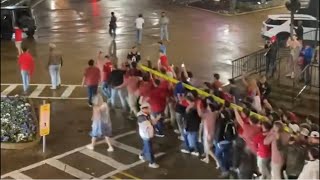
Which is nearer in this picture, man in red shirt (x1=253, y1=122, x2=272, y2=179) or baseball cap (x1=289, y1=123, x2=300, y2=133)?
baseball cap (x1=289, y1=123, x2=300, y2=133)

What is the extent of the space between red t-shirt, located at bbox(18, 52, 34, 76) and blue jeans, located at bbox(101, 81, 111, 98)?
1.27 m

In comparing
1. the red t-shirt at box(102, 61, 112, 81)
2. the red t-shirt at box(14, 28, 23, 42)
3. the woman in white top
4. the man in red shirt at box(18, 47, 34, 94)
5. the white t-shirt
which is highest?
the red t-shirt at box(14, 28, 23, 42)

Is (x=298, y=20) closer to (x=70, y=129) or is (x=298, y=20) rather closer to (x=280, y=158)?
(x=280, y=158)

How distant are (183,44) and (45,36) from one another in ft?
2.19

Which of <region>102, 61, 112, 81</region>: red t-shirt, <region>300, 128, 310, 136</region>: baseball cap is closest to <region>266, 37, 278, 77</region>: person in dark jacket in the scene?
<region>300, 128, 310, 136</region>: baseball cap

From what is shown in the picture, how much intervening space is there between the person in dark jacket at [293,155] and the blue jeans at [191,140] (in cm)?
86

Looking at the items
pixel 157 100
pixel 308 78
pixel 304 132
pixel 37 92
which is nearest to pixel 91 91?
pixel 157 100

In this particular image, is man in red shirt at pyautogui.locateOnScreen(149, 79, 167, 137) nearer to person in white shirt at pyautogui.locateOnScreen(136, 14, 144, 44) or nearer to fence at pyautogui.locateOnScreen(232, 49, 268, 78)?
fence at pyautogui.locateOnScreen(232, 49, 268, 78)

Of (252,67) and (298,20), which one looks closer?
(298,20)

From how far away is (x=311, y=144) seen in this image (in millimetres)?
2564

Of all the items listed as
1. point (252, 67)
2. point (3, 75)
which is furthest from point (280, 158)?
point (3, 75)

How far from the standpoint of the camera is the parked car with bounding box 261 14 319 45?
1958 mm

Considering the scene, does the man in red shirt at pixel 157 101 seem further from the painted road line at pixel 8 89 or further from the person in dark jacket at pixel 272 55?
the painted road line at pixel 8 89

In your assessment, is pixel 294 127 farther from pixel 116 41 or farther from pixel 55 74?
pixel 55 74
